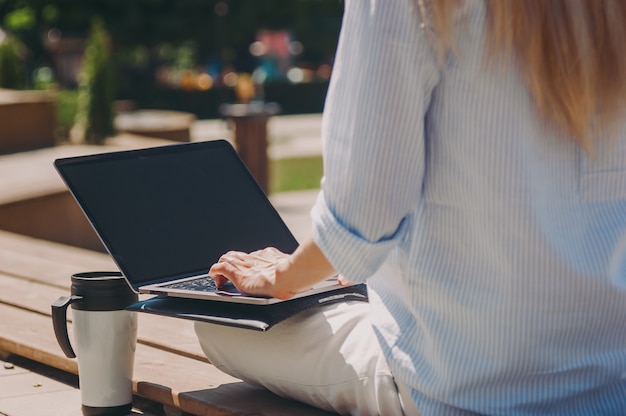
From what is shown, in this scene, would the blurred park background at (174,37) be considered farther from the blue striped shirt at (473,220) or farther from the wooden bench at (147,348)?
the blue striped shirt at (473,220)

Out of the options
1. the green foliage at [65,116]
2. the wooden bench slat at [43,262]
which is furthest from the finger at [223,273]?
Result: the green foliage at [65,116]

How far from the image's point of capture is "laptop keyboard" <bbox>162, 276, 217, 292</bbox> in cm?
253

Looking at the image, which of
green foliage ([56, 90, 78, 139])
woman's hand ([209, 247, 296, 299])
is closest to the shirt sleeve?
woman's hand ([209, 247, 296, 299])

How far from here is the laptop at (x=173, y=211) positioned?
2.68m

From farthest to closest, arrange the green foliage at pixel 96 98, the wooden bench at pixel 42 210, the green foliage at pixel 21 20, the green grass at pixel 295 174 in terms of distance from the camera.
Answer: the green foliage at pixel 21 20 → the green foliage at pixel 96 98 → the green grass at pixel 295 174 → the wooden bench at pixel 42 210

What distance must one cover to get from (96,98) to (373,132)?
1251 centimetres

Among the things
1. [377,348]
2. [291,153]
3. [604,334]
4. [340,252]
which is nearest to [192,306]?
[377,348]

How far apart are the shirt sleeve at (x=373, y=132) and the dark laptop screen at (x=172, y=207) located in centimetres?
80

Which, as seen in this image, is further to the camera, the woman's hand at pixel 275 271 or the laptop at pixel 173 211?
the laptop at pixel 173 211

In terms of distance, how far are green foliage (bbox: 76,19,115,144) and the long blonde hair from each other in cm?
1219

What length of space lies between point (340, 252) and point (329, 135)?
208 mm

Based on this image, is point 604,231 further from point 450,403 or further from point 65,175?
point 65,175

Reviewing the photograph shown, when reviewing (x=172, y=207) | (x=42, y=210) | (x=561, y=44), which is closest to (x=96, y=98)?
(x=42, y=210)

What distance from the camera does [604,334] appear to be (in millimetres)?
2102
